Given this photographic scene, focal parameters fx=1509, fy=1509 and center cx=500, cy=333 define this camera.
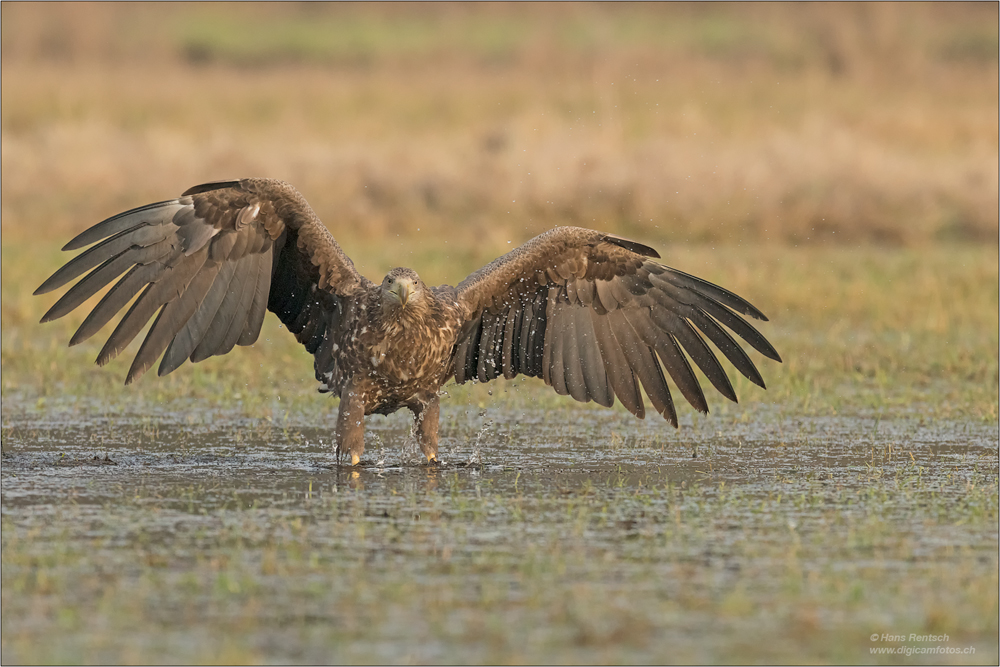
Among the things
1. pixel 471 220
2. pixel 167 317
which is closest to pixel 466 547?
pixel 167 317

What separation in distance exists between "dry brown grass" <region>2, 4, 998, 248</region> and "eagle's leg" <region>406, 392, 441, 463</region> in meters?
8.07

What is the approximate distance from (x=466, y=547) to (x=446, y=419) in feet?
11.3

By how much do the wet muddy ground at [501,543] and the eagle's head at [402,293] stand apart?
0.83m

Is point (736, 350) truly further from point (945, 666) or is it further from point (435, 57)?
point (435, 57)

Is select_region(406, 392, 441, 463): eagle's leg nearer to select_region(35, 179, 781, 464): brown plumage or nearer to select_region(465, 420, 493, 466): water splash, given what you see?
select_region(35, 179, 781, 464): brown plumage

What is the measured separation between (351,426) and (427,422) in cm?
45

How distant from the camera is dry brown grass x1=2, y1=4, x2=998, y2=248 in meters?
17.5

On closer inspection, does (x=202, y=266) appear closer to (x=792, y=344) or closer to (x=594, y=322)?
(x=594, y=322)

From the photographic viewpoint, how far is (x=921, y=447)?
8094 mm

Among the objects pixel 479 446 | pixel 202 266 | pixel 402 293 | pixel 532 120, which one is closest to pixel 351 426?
pixel 402 293

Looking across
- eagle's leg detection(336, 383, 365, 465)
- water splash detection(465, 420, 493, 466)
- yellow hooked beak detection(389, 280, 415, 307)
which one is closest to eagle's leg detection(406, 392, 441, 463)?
water splash detection(465, 420, 493, 466)

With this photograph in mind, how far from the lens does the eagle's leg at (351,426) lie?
24.9 feet

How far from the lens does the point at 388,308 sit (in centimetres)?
746

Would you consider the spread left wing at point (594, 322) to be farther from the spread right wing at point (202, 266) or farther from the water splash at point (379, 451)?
the spread right wing at point (202, 266)
